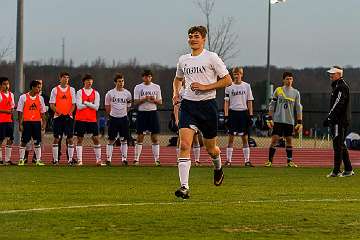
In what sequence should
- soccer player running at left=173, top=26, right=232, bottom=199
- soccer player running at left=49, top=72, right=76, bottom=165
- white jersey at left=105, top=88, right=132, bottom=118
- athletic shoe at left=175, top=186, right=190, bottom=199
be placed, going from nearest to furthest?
athletic shoe at left=175, top=186, right=190, bottom=199, soccer player running at left=173, top=26, right=232, bottom=199, soccer player running at left=49, top=72, right=76, bottom=165, white jersey at left=105, top=88, right=132, bottom=118

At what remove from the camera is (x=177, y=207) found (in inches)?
455

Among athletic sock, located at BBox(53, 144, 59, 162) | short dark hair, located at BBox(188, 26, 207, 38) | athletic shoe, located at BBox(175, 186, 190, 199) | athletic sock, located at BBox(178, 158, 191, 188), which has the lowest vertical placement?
athletic sock, located at BBox(53, 144, 59, 162)

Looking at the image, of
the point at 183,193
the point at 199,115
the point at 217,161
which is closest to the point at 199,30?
the point at 199,115

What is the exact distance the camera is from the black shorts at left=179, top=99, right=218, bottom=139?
13008 millimetres

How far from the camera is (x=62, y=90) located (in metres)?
23.5

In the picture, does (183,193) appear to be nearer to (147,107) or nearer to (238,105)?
(147,107)

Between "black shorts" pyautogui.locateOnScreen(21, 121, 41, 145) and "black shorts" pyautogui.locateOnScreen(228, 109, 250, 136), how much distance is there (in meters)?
4.60

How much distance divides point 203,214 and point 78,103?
42.6 ft

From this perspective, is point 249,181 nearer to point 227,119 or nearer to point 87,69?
point 227,119

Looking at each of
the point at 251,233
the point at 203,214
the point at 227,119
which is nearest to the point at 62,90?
the point at 227,119

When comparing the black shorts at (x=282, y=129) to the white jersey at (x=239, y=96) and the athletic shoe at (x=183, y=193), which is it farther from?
the athletic shoe at (x=183, y=193)

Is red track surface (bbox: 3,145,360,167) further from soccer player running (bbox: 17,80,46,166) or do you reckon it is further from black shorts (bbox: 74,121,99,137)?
soccer player running (bbox: 17,80,46,166)

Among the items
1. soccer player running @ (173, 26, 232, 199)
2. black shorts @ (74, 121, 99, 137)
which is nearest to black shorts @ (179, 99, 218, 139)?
soccer player running @ (173, 26, 232, 199)

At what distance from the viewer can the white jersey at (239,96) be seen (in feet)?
76.0
